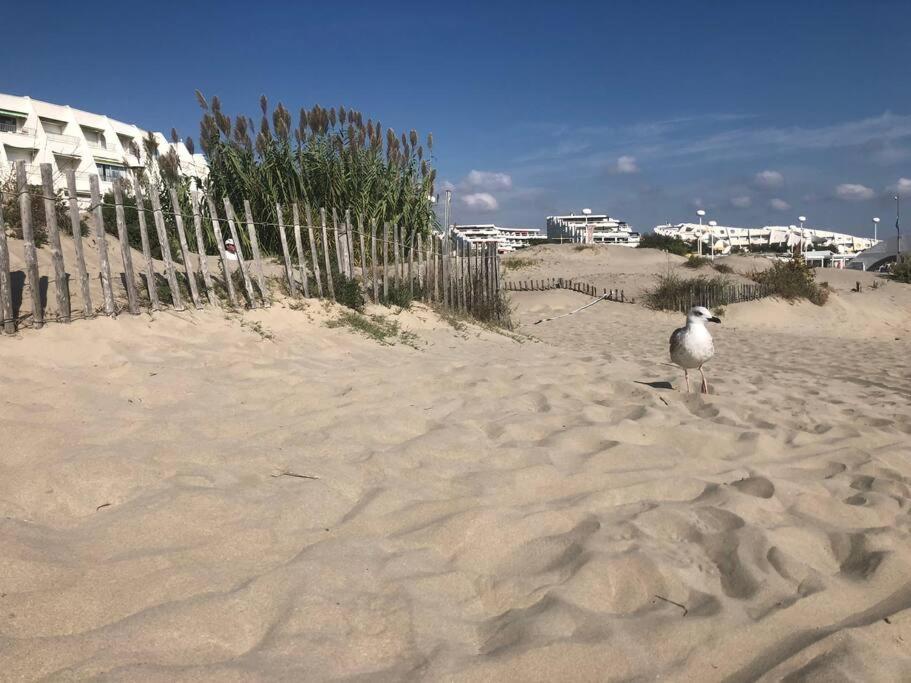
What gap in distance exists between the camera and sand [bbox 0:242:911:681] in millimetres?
1823

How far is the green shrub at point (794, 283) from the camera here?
59.4 feet

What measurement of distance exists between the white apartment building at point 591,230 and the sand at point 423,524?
133ft

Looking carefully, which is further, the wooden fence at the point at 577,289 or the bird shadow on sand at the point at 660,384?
the wooden fence at the point at 577,289

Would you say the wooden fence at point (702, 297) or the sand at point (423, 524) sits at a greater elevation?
the sand at point (423, 524)

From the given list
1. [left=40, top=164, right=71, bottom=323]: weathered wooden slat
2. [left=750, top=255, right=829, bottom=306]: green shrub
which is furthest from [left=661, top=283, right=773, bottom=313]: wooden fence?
[left=40, top=164, right=71, bottom=323]: weathered wooden slat

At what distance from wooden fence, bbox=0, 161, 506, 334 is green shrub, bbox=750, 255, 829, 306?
11.0 metres

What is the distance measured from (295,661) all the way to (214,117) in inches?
409

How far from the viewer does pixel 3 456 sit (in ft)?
9.23

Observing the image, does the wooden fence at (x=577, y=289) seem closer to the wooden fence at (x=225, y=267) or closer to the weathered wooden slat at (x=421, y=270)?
the wooden fence at (x=225, y=267)

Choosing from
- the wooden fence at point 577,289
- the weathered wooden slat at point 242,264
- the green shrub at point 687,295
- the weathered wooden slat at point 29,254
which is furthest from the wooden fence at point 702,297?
the weathered wooden slat at point 29,254

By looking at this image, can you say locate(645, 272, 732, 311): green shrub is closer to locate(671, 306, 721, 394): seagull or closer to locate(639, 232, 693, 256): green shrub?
locate(671, 306, 721, 394): seagull

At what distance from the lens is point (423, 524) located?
2627mm

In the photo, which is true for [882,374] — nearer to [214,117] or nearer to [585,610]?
[585,610]

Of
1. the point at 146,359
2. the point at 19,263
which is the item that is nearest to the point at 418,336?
the point at 146,359
